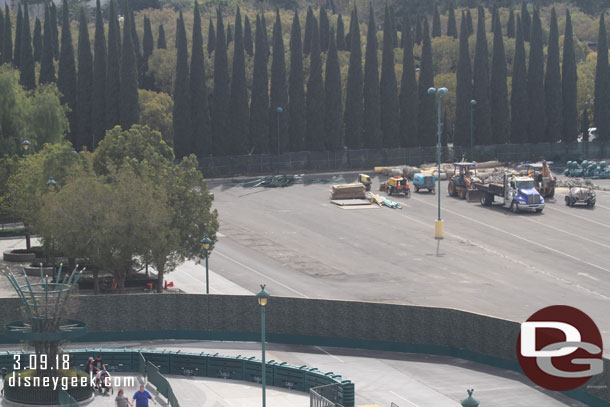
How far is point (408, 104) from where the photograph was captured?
10269 centimetres

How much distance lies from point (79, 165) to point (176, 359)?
23.4 m

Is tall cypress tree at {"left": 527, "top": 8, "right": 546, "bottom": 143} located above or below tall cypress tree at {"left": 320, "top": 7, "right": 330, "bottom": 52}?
below

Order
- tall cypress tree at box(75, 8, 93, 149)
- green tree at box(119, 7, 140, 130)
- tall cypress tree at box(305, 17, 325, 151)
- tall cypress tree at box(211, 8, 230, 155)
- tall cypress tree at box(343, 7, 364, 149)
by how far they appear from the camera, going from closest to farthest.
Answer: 1. green tree at box(119, 7, 140, 130)
2. tall cypress tree at box(211, 8, 230, 155)
3. tall cypress tree at box(75, 8, 93, 149)
4. tall cypress tree at box(305, 17, 325, 151)
5. tall cypress tree at box(343, 7, 364, 149)

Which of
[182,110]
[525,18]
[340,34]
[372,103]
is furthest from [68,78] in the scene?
[340,34]

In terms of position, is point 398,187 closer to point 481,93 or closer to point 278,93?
point 278,93

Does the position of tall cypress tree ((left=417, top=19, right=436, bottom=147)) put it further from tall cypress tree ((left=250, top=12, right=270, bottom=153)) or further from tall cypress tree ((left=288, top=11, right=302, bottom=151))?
tall cypress tree ((left=250, top=12, right=270, bottom=153))

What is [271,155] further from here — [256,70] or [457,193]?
[457,193]

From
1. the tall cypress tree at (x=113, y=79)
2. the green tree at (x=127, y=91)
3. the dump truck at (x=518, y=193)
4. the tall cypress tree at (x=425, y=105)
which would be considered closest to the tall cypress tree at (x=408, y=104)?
the tall cypress tree at (x=425, y=105)

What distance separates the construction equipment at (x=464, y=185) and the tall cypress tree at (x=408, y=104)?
22213 mm

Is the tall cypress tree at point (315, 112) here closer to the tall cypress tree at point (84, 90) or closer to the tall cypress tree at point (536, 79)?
the tall cypress tree at point (84, 90)

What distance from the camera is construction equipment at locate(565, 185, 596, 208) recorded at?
74.7 meters

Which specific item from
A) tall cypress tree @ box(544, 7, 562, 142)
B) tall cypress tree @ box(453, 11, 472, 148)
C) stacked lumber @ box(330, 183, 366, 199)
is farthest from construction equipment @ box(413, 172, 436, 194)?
tall cypress tree @ box(544, 7, 562, 142)

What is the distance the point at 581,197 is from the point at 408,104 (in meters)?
31.0

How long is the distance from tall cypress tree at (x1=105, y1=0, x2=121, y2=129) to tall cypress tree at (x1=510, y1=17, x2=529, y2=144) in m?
39.4
